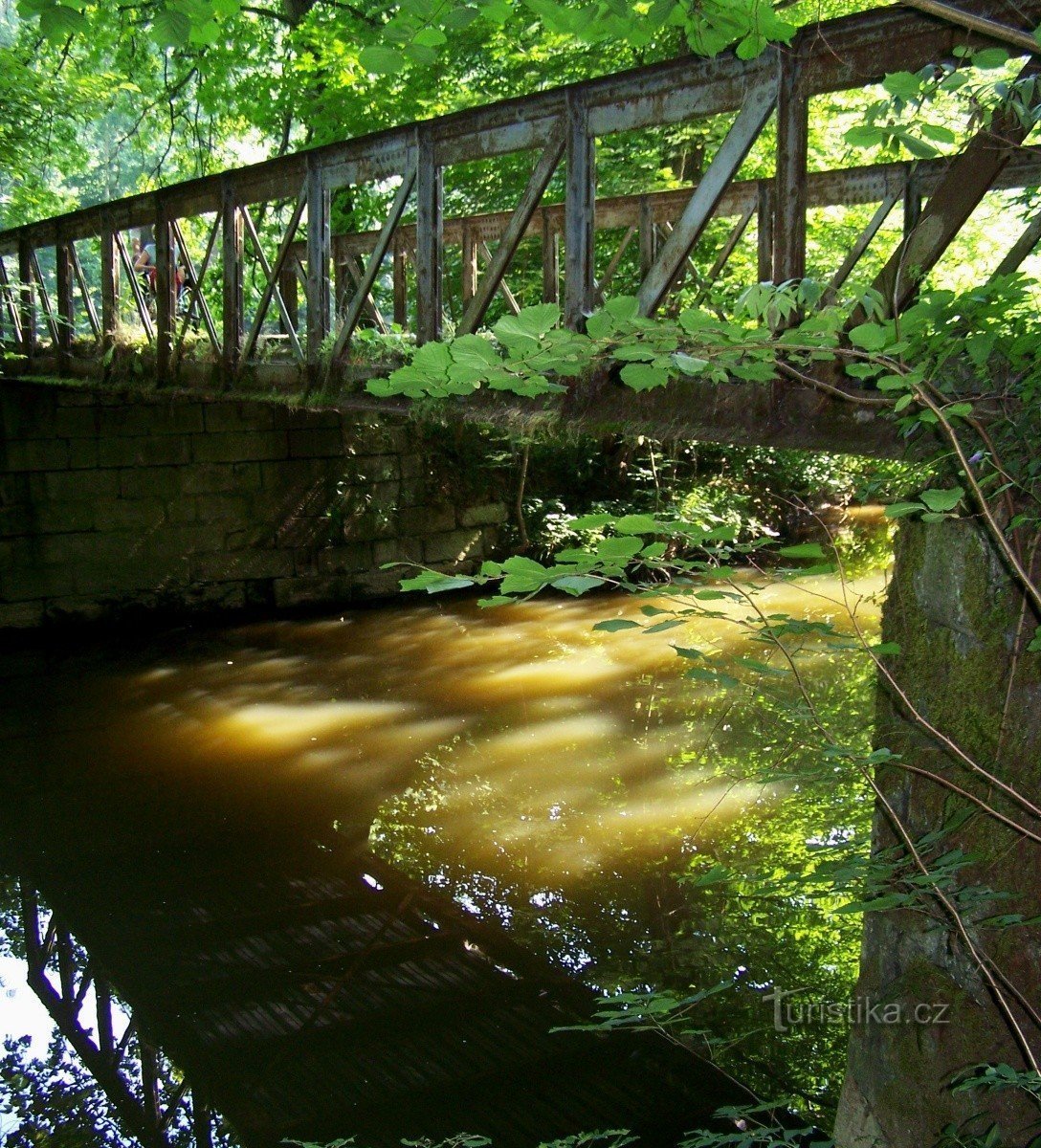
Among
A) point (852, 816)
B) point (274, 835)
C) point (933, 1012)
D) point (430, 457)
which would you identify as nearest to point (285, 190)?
point (274, 835)

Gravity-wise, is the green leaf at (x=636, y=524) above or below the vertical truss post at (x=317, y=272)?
below

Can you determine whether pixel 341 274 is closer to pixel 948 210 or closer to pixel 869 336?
pixel 948 210

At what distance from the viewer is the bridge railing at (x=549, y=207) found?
Result: 10.7 ft

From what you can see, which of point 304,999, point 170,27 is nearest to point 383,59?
point 170,27

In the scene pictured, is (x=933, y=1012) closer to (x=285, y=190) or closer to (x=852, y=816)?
(x=852, y=816)

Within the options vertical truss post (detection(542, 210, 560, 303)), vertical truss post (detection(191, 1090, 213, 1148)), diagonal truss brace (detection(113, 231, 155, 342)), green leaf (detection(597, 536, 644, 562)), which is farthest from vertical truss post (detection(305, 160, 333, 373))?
green leaf (detection(597, 536, 644, 562))

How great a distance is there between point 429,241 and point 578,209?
1.24 m

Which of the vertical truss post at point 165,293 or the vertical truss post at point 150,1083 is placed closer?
the vertical truss post at point 150,1083

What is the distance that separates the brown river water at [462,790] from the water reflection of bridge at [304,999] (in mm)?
42

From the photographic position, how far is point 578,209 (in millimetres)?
4449

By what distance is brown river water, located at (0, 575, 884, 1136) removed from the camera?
5.59 metres

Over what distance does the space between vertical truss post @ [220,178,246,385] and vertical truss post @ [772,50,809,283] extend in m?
4.46

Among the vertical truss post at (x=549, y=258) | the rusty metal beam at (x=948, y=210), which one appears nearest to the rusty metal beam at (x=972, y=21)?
the rusty metal beam at (x=948, y=210)

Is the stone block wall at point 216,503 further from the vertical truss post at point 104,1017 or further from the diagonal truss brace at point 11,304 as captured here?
the vertical truss post at point 104,1017
